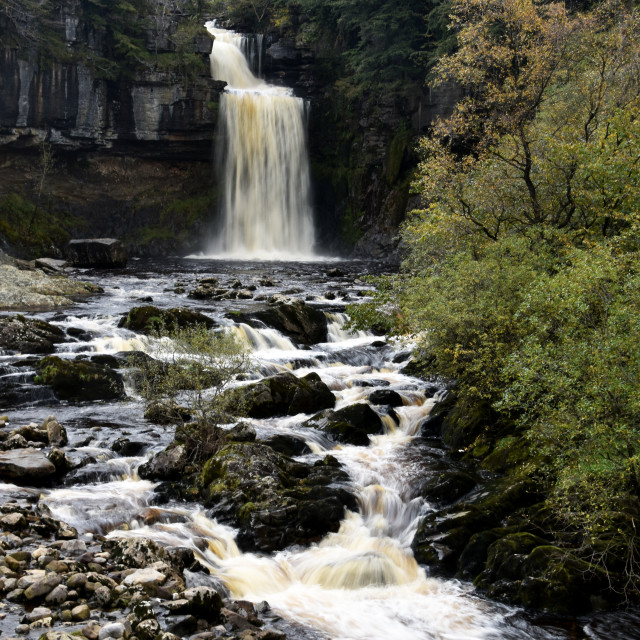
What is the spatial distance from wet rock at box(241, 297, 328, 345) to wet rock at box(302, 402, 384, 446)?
740 cm

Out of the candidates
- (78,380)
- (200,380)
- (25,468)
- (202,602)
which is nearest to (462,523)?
(202,602)

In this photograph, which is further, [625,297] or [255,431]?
[255,431]

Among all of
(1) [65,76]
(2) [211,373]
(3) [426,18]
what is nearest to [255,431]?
(2) [211,373]

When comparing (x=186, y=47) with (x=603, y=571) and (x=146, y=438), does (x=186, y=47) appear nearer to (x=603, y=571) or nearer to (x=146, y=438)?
(x=146, y=438)

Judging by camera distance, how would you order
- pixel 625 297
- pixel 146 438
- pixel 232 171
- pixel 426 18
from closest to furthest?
pixel 625 297 < pixel 146 438 < pixel 426 18 < pixel 232 171

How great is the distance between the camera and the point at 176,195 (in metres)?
53.1

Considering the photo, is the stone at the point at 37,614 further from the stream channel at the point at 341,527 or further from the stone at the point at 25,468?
the stone at the point at 25,468

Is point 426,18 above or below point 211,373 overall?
above

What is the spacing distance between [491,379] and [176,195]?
4496 centimetres

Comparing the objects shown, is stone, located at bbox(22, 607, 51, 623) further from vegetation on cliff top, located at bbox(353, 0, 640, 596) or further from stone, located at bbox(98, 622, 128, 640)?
vegetation on cliff top, located at bbox(353, 0, 640, 596)

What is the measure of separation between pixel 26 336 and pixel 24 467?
8.56 meters

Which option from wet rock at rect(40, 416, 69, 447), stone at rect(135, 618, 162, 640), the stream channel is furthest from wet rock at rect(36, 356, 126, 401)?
stone at rect(135, 618, 162, 640)

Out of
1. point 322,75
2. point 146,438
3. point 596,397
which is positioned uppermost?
point 322,75

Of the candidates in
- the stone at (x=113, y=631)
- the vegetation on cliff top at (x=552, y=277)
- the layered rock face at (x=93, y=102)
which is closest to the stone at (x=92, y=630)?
the stone at (x=113, y=631)
